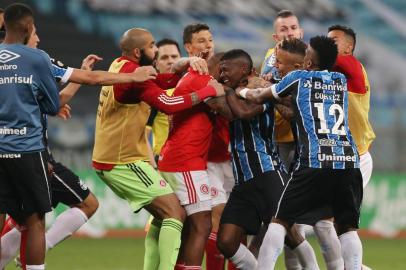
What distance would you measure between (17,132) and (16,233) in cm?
150

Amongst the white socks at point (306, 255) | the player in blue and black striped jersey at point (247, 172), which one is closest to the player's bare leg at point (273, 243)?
the player in blue and black striped jersey at point (247, 172)

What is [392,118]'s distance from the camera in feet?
61.7

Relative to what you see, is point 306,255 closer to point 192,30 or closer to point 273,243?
point 273,243

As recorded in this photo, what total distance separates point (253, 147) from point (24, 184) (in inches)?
74.9

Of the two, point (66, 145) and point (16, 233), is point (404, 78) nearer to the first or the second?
point (66, 145)

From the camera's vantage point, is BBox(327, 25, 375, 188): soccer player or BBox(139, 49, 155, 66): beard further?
BBox(327, 25, 375, 188): soccer player

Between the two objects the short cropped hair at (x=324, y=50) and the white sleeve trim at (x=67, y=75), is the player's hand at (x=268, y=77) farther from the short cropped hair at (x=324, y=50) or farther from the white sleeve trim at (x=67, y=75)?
the white sleeve trim at (x=67, y=75)

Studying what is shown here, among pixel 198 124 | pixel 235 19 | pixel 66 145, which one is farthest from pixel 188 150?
pixel 235 19

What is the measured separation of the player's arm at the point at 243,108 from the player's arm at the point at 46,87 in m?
1.43

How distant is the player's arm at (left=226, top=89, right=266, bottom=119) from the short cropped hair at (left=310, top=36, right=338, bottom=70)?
63cm

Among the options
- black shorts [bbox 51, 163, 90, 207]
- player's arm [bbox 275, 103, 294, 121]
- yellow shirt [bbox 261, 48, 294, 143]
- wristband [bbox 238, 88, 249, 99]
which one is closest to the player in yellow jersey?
yellow shirt [bbox 261, 48, 294, 143]

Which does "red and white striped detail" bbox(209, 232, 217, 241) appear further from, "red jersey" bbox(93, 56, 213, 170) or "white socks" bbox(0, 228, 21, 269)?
"white socks" bbox(0, 228, 21, 269)

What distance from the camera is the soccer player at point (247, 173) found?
8.02m

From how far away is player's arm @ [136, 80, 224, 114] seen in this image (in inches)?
315
